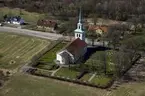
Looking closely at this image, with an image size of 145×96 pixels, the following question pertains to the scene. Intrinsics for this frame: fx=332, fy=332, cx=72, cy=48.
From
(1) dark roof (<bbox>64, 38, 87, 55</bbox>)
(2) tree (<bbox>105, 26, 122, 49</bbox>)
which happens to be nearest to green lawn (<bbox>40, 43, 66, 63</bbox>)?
(1) dark roof (<bbox>64, 38, 87, 55</bbox>)

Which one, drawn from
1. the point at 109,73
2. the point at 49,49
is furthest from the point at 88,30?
the point at 109,73

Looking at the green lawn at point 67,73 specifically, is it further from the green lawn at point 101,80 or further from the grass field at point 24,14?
the grass field at point 24,14

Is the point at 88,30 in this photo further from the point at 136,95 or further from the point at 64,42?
the point at 136,95

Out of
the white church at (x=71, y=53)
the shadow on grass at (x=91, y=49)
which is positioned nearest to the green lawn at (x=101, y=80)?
the white church at (x=71, y=53)

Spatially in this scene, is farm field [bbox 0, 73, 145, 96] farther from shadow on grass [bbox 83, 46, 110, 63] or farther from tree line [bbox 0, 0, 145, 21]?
tree line [bbox 0, 0, 145, 21]

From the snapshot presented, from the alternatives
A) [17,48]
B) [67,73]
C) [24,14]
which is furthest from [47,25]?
[67,73]

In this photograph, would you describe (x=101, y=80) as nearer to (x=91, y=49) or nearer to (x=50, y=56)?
(x=50, y=56)

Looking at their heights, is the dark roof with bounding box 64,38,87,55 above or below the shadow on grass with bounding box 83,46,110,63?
above
